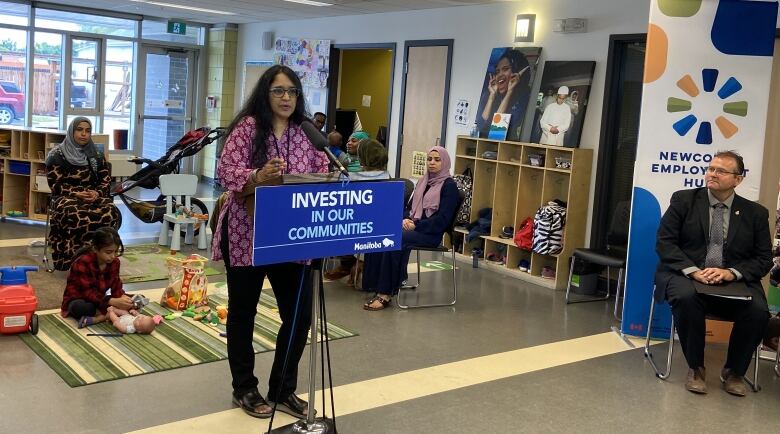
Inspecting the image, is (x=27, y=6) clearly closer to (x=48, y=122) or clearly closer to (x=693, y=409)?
(x=48, y=122)

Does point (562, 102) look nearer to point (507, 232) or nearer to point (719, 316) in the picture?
point (507, 232)

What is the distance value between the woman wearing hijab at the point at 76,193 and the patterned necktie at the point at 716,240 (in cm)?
442

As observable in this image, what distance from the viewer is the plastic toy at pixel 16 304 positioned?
4551 millimetres

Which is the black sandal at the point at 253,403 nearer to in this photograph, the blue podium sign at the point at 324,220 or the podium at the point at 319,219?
the podium at the point at 319,219

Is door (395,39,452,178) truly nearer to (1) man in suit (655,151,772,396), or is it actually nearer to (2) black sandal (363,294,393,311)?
(2) black sandal (363,294,393,311)

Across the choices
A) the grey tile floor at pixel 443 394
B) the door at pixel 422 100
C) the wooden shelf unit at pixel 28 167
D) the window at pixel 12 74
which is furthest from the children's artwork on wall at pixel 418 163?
the window at pixel 12 74

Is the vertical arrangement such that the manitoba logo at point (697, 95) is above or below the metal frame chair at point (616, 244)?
above

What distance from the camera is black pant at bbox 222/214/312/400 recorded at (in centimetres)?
346

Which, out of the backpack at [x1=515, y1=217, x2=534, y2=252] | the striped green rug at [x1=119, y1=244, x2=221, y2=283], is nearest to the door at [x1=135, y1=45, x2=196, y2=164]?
the striped green rug at [x1=119, y1=244, x2=221, y2=283]

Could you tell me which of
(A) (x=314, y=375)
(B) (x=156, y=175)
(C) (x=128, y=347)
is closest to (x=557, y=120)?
(B) (x=156, y=175)

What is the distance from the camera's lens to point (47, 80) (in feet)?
38.8

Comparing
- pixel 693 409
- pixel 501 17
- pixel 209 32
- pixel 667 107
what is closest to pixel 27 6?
pixel 209 32

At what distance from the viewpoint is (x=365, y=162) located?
6129mm

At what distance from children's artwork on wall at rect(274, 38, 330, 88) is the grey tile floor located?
18.6ft
